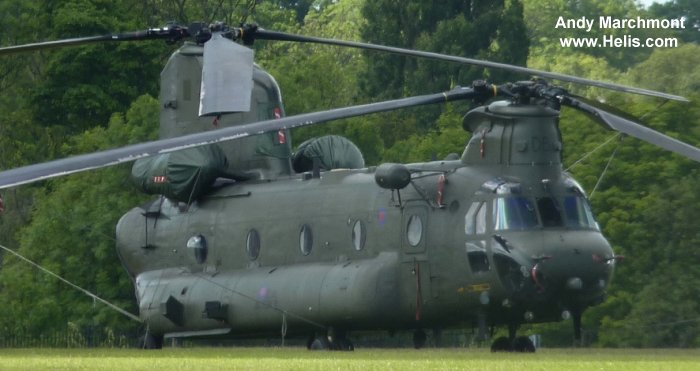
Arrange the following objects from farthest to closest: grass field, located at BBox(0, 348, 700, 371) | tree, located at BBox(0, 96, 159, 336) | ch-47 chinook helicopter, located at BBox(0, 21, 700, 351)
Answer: tree, located at BBox(0, 96, 159, 336), ch-47 chinook helicopter, located at BBox(0, 21, 700, 351), grass field, located at BBox(0, 348, 700, 371)

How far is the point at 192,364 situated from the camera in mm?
26156

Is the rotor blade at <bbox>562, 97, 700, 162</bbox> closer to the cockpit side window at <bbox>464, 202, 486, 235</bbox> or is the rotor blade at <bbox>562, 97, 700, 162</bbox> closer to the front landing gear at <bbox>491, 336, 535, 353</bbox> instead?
the cockpit side window at <bbox>464, 202, 486, 235</bbox>

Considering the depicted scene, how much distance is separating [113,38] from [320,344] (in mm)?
7037

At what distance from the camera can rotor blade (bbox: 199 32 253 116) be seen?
29.9m

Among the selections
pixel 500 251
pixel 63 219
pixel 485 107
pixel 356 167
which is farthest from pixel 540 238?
pixel 63 219

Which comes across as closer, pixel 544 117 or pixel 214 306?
pixel 544 117

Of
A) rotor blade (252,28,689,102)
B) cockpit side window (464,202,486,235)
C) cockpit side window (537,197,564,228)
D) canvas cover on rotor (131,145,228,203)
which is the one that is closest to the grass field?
cockpit side window (464,202,486,235)

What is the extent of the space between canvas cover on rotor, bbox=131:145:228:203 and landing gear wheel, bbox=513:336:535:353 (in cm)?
747

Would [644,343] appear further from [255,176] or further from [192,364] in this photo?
[192,364]

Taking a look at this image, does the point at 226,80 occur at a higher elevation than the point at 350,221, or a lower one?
higher

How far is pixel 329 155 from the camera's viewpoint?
122 feet

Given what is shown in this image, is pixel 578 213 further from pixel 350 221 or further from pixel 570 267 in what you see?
pixel 350 221

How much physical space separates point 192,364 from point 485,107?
8627 millimetres

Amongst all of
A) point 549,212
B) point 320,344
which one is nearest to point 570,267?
point 549,212
